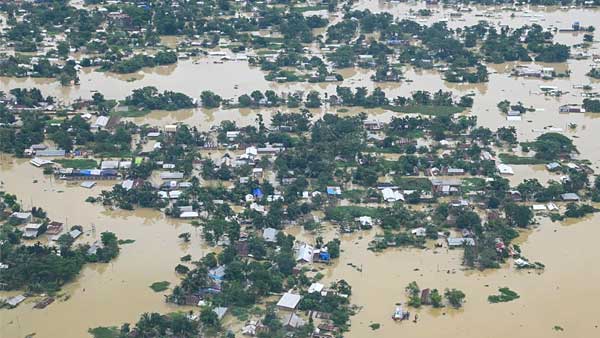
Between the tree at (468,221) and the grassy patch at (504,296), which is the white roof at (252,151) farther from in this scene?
the grassy patch at (504,296)

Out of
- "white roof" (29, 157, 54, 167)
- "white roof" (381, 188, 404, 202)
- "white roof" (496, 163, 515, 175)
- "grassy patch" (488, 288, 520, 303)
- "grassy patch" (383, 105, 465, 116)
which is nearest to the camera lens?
"grassy patch" (488, 288, 520, 303)

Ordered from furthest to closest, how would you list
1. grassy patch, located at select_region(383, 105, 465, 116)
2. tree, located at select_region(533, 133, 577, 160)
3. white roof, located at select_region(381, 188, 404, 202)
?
grassy patch, located at select_region(383, 105, 465, 116), tree, located at select_region(533, 133, 577, 160), white roof, located at select_region(381, 188, 404, 202)

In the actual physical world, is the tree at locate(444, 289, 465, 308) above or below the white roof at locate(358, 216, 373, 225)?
below

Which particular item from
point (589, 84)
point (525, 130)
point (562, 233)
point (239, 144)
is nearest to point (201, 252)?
point (239, 144)

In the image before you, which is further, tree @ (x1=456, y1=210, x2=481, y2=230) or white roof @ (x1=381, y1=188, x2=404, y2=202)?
white roof @ (x1=381, y1=188, x2=404, y2=202)

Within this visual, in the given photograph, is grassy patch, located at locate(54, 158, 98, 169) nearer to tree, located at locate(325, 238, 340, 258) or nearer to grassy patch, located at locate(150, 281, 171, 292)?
grassy patch, located at locate(150, 281, 171, 292)

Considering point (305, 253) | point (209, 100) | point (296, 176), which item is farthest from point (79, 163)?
point (305, 253)

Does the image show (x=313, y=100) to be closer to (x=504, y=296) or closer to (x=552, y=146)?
(x=552, y=146)

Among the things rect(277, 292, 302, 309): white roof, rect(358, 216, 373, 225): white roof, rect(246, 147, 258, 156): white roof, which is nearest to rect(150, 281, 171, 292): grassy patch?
rect(277, 292, 302, 309): white roof

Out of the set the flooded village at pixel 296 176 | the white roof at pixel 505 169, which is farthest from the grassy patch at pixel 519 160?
the white roof at pixel 505 169
